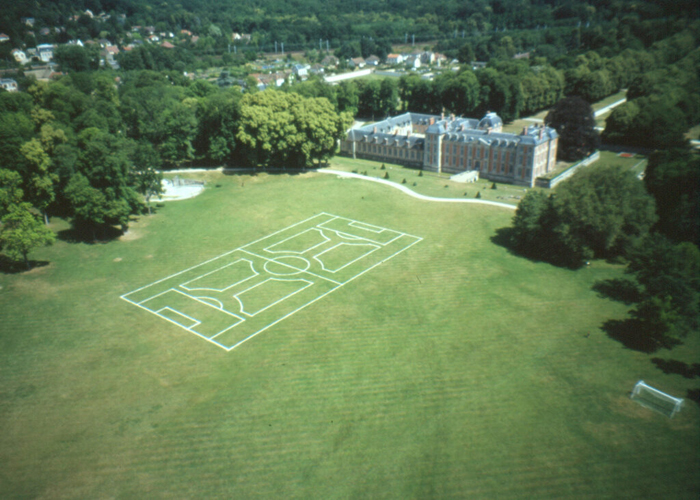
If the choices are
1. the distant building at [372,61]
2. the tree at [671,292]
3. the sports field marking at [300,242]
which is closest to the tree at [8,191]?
the sports field marking at [300,242]

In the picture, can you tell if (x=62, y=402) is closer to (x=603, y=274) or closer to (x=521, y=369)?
(x=521, y=369)

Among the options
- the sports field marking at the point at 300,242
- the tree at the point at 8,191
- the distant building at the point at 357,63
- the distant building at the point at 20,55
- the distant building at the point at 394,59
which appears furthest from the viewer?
the distant building at the point at 394,59

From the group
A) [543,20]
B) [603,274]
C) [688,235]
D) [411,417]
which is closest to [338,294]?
[411,417]

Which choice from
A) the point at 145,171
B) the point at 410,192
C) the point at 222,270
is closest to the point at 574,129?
the point at 410,192

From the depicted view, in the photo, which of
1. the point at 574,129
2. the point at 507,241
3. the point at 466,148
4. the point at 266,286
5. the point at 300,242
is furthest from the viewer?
the point at 574,129

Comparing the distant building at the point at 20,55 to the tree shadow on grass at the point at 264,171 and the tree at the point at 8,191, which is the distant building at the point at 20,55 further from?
the tree at the point at 8,191

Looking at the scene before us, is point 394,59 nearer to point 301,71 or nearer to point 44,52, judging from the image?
point 301,71
